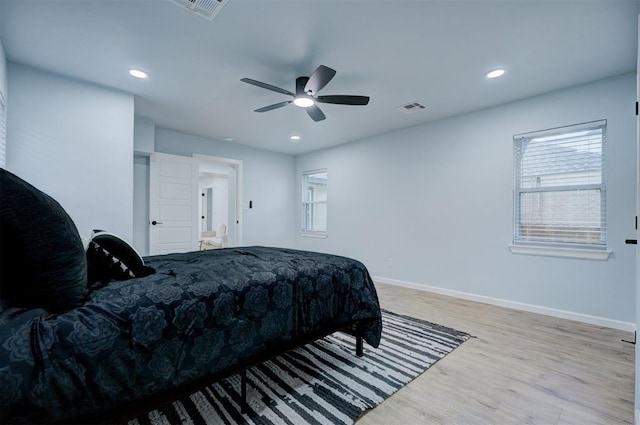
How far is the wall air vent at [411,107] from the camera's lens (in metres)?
3.48

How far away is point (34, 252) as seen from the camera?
3.21 feet

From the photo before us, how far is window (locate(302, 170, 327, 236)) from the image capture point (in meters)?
5.98

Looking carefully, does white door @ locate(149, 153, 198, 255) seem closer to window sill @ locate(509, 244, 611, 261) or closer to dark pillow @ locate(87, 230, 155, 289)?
dark pillow @ locate(87, 230, 155, 289)

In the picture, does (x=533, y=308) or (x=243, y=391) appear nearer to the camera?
(x=243, y=391)

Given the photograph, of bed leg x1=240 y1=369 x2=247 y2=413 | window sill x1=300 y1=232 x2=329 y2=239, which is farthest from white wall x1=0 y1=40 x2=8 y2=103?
window sill x1=300 y1=232 x2=329 y2=239

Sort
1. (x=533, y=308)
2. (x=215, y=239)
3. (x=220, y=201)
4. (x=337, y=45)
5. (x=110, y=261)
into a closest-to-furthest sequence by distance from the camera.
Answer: (x=110, y=261)
(x=337, y=45)
(x=533, y=308)
(x=215, y=239)
(x=220, y=201)

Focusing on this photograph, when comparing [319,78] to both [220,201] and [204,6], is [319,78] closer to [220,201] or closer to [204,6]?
[204,6]

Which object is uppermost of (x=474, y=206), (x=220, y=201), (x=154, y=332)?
(x=220, y=201)

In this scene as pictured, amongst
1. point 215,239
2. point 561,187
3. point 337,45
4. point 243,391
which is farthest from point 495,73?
point 215,239

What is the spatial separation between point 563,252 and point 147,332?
3865 mm

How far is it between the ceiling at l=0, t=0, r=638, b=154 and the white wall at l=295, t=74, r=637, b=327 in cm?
36

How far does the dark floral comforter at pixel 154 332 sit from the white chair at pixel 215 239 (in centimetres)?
609

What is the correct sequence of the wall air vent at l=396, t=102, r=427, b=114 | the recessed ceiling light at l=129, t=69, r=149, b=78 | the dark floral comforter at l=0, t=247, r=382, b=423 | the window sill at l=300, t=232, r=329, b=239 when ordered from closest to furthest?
1. the dark floral comforter at l=0, t=247, r=382, b=423
2. the recessed ceiling light at l=129, t=69, r=149, b=78
3. the wall air vent at l=396, t=102, r=427, b=114
4. the window sill at l=300, t=232, r=329, b=239

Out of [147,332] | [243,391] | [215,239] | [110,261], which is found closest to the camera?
[147,332]
